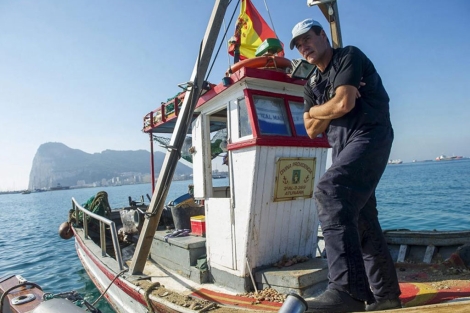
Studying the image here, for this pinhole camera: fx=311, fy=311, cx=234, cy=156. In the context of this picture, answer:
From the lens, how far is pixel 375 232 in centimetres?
232

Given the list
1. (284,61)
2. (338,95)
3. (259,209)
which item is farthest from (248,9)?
(338,95)

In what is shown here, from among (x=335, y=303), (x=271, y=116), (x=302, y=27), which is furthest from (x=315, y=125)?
(x=271, y=116)

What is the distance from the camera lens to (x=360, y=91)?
2133 mm

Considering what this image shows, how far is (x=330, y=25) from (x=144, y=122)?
5447mm

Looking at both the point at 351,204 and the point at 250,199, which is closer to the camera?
the point at 351,204

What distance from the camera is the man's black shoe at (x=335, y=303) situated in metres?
1.66

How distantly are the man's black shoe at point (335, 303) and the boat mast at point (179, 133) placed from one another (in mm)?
3196

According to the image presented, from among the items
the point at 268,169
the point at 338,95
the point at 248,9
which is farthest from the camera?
the point at 248,9

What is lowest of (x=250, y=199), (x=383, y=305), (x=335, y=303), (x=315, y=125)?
(x=383, y=305)

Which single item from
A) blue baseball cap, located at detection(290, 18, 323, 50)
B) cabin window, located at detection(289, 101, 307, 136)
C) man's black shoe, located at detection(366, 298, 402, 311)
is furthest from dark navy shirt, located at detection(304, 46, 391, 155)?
cabin window, located at detection(289, 101, 307, 136)

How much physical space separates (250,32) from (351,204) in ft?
17.0

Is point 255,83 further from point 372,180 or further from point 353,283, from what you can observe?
point 353,283

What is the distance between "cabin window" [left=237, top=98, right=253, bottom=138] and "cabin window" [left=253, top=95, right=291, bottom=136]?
169mm

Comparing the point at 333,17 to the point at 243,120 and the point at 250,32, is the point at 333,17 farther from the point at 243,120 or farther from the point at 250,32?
the point at 250,32
